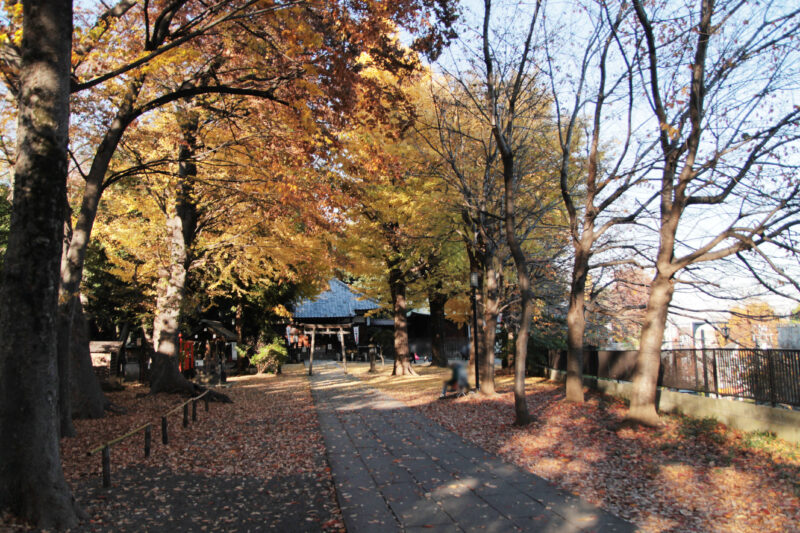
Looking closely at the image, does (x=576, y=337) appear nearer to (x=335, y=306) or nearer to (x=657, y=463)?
(x=657, y=463)

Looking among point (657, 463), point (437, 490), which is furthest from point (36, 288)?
point (657, 463)

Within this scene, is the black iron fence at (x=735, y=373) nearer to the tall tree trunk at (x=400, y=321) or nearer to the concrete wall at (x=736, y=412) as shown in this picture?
the concrete wall at (x=736, y=412)

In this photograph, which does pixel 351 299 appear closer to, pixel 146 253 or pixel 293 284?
pixel 293 284

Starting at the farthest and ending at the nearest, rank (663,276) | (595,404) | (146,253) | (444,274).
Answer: (444,274) → (146,253) → (595,404) → (663,276)

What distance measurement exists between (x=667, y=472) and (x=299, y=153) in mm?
9430

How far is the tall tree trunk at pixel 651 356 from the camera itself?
10.2m

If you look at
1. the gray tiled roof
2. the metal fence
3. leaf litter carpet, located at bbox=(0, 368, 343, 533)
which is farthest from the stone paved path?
the gray tiled roof

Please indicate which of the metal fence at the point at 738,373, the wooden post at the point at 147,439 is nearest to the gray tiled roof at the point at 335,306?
the metal fence at the point at 738,373

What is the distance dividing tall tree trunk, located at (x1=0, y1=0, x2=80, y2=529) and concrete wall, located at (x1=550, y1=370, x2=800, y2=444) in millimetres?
9984

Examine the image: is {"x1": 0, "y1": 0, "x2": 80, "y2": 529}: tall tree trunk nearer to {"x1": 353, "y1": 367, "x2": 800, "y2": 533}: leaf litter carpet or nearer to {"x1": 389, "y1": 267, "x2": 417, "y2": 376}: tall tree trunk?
{"x1": 353, "y1": 367, "x2": 800, "y2": 533}: leaf litter carpet

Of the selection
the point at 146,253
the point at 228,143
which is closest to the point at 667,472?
the point at 228,143

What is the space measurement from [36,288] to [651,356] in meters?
9.99

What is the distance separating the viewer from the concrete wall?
857 cm

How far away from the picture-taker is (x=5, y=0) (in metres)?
8.09
